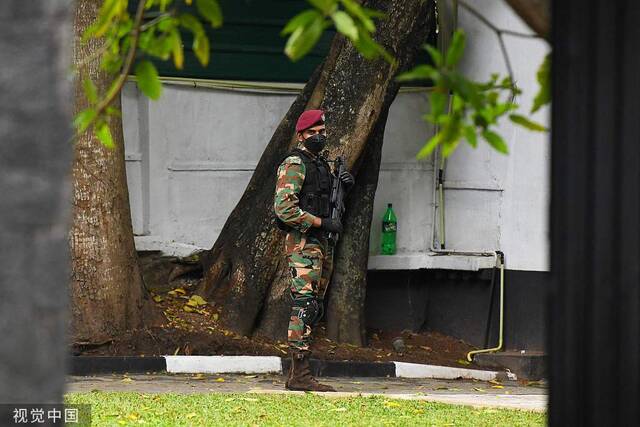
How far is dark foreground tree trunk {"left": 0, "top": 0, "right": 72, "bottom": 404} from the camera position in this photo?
6.14 feet

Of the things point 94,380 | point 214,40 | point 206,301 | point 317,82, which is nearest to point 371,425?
point 94,380

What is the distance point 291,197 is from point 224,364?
156 cm

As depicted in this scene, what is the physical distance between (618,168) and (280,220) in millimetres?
5532

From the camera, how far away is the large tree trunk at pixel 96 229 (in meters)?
8.74

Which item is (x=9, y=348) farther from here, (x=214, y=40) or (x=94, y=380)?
(x=214, y=40)

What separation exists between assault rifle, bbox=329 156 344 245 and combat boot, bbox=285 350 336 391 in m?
0.90

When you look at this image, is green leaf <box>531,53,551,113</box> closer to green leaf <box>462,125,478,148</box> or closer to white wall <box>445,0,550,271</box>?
green leaf <box>462,125,478,148</box>

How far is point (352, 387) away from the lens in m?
8.45

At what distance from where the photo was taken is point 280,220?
8.19m

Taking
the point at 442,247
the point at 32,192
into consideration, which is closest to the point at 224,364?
the point at 442,247

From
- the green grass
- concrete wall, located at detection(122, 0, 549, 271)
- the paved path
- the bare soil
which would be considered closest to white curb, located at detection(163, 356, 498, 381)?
the paved path

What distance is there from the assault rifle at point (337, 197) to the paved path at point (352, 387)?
Answer: 1148mm

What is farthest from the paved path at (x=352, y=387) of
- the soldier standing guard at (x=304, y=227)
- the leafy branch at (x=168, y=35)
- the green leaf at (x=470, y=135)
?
the green leaf at (x=470, y=135)

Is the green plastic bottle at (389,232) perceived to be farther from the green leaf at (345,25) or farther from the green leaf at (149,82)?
the green leaf at (345,25)
